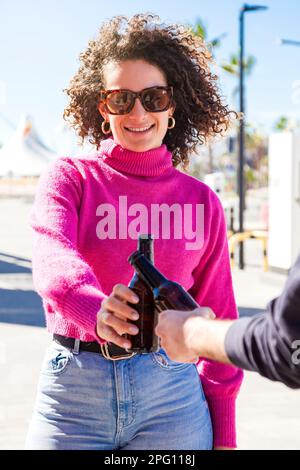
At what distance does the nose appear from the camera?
1.91 m

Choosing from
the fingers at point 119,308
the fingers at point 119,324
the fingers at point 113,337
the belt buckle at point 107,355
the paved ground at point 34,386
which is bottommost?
the paved ground at point 34,386

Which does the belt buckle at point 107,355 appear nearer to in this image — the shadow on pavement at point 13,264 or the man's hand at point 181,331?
the man's hand at point 181,331

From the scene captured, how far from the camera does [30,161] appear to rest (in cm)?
4562

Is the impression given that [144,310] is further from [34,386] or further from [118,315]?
[34,386]

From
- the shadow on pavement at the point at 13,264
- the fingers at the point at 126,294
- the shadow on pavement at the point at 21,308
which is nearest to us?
the fingers at the point at 126,294

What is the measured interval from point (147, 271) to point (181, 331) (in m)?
0.20

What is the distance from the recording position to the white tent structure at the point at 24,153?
45106mm

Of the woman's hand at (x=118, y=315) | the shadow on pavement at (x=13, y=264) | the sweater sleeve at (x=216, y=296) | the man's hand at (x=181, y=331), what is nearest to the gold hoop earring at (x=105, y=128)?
the sweater sleeve at (x=216, y=296)

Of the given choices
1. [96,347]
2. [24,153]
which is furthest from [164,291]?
[24,153]

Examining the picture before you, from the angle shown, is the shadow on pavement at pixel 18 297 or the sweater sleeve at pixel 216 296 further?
the shadow on pavement at pixel 18 297

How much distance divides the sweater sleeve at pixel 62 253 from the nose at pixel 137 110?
214 mm

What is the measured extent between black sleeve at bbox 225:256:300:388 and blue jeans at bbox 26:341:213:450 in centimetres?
62

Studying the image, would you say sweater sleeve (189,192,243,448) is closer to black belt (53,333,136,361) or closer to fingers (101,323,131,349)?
black belt (53,333,136,361)

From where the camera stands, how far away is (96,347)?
1.74 m
